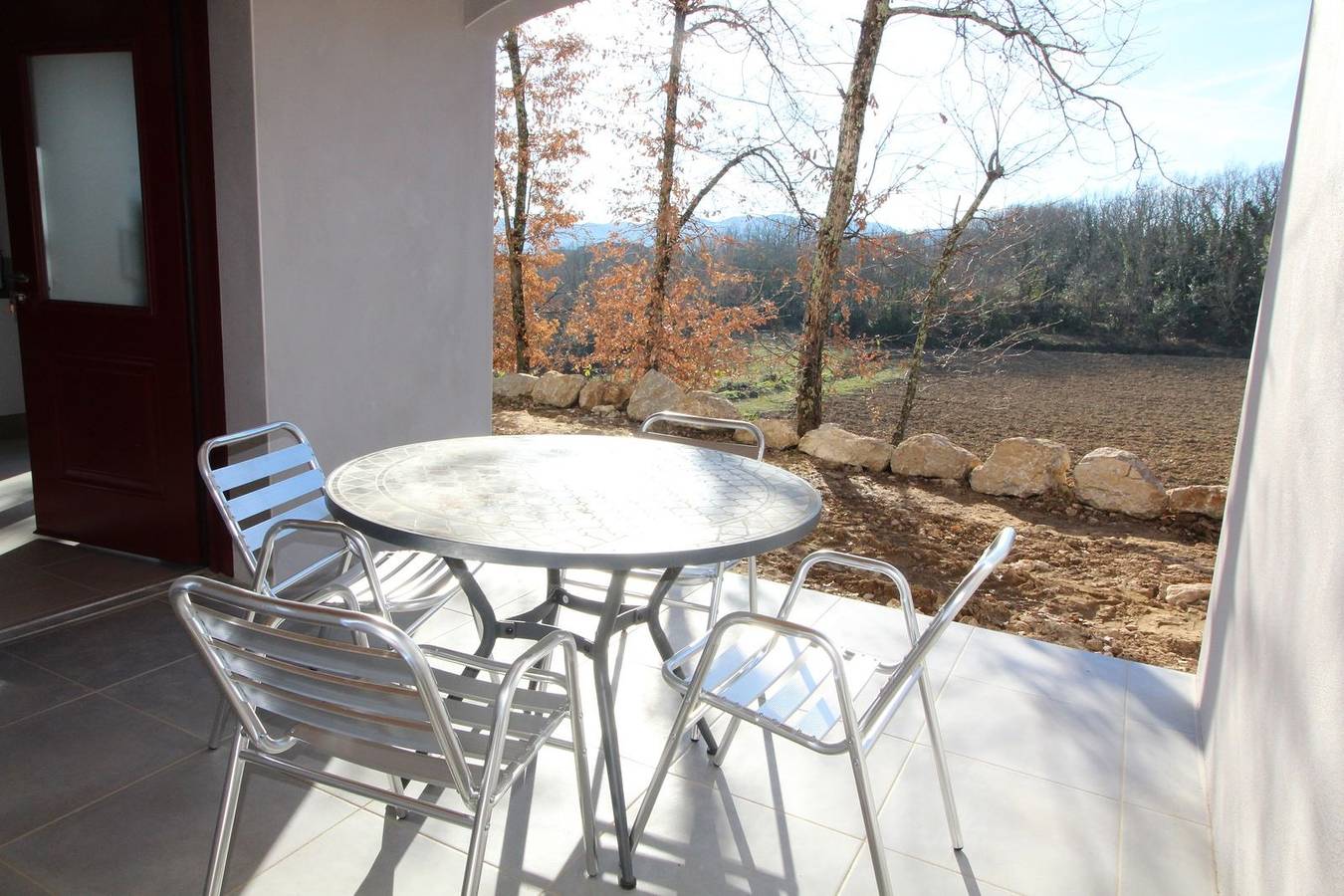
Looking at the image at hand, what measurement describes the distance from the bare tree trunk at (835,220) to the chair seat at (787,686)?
15.5ft

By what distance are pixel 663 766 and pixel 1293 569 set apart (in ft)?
4.28

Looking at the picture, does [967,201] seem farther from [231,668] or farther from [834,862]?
[231,668]

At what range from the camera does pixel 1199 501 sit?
196 inches

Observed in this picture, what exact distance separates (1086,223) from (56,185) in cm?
638

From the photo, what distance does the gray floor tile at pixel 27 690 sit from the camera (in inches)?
92.9

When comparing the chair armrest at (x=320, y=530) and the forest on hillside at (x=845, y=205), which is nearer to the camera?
the chair armrest at (x=320, y=530)

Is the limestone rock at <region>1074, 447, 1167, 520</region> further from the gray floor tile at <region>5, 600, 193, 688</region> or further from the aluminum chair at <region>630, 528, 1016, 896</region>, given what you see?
the gray floor tile at <region>5, 600, 193, 688</region>

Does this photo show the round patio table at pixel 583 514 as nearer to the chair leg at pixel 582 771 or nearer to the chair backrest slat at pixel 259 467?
the chair leg at pixel 582 771

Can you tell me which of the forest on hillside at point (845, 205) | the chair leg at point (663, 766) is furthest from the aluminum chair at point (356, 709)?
the forest on hillside at point (845, 205)

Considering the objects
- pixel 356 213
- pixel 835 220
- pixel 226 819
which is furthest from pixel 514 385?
pixel 226 819

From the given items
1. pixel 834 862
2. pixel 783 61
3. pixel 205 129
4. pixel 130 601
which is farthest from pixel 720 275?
pixel 834 862

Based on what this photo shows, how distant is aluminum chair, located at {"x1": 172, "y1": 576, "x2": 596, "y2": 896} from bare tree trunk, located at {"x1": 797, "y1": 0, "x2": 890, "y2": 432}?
17.4ft

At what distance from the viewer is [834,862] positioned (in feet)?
6.31

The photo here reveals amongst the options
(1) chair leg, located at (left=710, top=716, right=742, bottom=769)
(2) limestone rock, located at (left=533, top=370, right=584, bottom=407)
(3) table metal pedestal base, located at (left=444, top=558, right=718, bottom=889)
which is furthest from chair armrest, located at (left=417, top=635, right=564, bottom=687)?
(2) limestone rock, located at (left=533, top=370, right=584, bottom=407)
